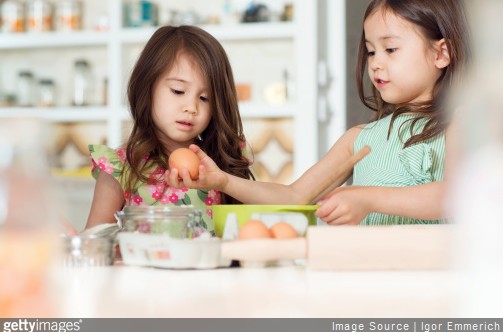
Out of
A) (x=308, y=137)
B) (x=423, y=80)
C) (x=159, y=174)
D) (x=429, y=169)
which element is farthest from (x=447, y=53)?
(x=308, y=137)

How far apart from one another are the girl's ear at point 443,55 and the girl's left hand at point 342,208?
55cm

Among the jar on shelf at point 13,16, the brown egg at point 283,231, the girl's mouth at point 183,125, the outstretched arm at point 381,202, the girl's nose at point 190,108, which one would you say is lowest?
the outstretched arm at point 381,202

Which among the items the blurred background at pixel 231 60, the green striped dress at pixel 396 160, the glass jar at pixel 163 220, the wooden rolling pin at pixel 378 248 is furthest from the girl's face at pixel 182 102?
the blurred background at pixel 231 60

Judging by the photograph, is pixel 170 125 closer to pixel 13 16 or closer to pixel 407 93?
pixel 407 93

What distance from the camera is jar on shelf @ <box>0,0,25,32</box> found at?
11.8ft

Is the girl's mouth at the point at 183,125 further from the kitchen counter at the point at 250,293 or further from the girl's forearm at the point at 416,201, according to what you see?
the kitchen counter at the point at 250,293

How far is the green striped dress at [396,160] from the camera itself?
131 centimetres

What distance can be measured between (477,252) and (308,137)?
8.90 ft

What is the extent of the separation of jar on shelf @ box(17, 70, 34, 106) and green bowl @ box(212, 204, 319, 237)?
3003 mm

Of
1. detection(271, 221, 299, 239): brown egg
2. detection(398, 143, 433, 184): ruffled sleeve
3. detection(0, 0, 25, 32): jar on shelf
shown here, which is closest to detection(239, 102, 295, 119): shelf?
detection(0, 0, 25, 32): jar on shelf

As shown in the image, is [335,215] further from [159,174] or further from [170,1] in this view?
[170,1]

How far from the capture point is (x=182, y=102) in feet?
4.62

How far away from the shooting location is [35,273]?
0.37 meters
